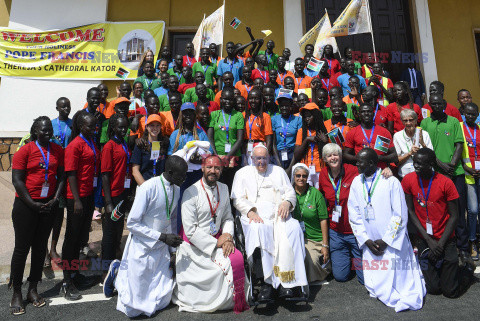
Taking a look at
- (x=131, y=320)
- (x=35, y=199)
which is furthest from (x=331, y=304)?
(x=35, y=199)

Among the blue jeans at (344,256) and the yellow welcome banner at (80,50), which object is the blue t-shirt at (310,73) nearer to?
the blue jeans at (344,256)

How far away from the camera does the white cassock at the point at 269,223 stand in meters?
3.80

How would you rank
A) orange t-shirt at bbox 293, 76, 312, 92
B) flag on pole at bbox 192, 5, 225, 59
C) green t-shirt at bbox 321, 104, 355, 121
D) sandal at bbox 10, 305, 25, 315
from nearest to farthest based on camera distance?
sandal at bbox 10, 305, 25, 315 < green t-shirt at bbox 321, 104, 355, 121 < orange t-shirt at bbox 293, 76, 312, 92 < flag on pole at bbox 192, 5, 225, 59

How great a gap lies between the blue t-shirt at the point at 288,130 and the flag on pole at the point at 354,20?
164 inches

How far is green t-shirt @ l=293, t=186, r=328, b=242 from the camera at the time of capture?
453 cm

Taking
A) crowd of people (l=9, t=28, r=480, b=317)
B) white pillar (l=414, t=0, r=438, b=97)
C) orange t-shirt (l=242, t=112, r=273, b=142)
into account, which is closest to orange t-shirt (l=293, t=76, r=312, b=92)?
crowd of people (l=9, t=28, r=480, b=317)

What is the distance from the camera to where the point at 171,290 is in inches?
149

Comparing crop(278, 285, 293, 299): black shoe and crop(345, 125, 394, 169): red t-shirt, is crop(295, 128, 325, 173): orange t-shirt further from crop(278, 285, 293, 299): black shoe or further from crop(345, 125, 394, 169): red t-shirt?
crop(278, 285, 293, 299): black shoe

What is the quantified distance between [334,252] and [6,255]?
4.63m

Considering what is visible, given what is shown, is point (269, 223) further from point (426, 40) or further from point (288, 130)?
point (426, 40)

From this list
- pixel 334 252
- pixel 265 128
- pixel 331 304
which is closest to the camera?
pixel 331 304

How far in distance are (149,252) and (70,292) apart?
1146mm

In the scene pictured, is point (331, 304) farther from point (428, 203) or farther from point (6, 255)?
point (6, 255)

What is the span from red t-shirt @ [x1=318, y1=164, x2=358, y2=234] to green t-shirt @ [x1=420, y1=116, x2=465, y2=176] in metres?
1.44
